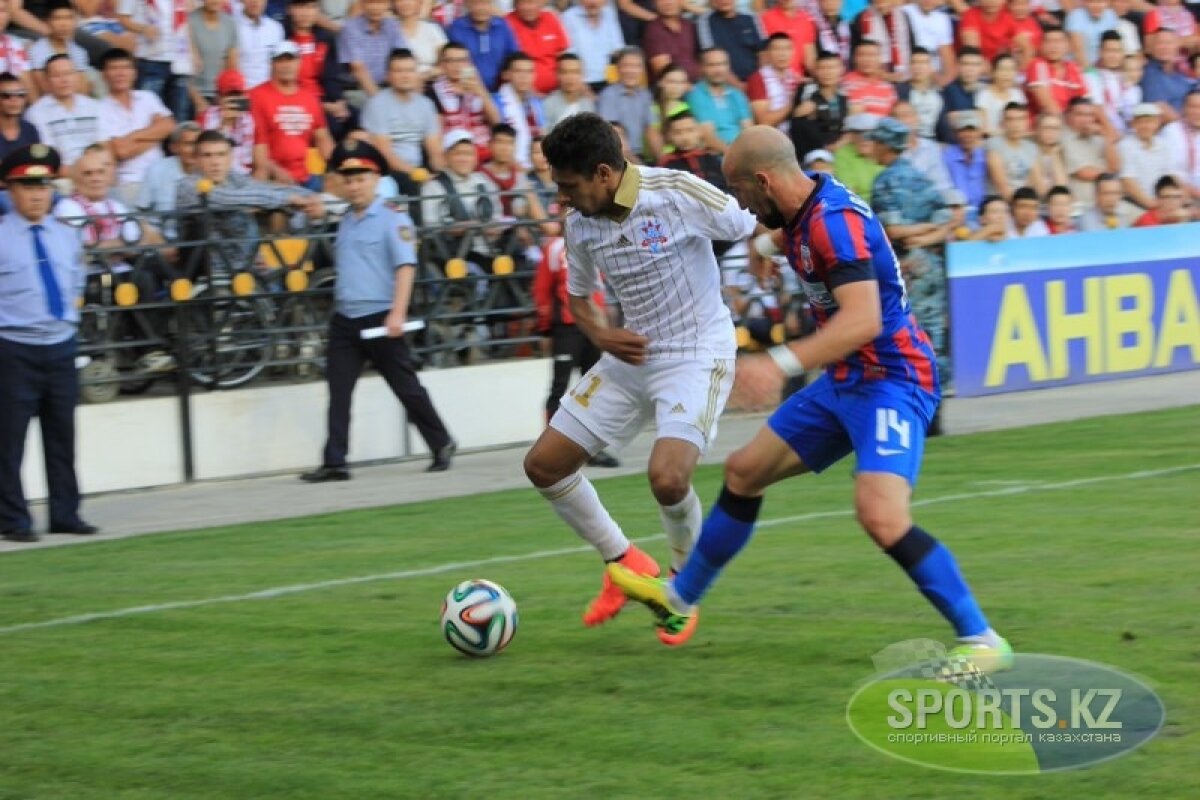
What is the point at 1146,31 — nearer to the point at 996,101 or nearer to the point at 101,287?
the point at 996,101

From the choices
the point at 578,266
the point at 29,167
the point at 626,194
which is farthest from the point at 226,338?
the point at 626,194

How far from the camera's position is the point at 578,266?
8.47m

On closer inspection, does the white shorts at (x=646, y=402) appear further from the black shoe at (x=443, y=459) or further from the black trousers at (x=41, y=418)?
the black shoe at (x=443, y=459)

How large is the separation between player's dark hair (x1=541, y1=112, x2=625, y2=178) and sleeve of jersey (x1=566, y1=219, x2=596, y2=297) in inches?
17.9

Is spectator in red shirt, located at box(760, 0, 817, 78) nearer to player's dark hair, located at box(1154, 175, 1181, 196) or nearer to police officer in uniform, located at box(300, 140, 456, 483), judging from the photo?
player's dark hair, located at box(1154, 175, 1181, 196)

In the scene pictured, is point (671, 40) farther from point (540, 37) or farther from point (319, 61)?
point (319, 61)

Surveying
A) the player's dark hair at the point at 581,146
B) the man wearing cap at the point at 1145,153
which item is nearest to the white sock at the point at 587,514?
the player's dark hair at the point at 581,146

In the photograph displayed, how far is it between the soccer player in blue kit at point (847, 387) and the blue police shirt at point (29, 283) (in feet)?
19.1

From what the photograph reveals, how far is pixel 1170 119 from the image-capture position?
2173 cm

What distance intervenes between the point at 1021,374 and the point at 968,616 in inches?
456

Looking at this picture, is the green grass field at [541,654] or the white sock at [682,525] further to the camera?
the white sock at [682,525]

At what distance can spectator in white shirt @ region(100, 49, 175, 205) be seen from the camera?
49.1ft

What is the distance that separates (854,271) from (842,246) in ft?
0.33

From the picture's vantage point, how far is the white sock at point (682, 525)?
8367 mm
